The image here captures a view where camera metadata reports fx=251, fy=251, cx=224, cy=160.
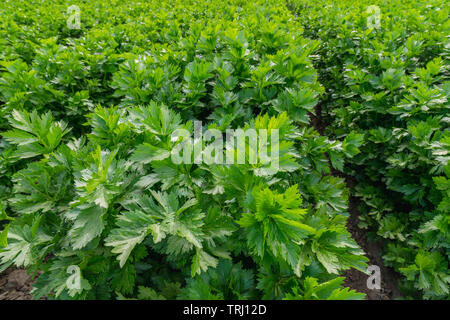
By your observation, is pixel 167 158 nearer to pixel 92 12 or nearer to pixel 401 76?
pixel 401 76

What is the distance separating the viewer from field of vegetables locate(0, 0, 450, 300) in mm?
1115

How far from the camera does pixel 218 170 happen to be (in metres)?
1.27

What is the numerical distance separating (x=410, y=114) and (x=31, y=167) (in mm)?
3357

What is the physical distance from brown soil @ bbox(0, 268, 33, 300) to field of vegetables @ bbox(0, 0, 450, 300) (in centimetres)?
6

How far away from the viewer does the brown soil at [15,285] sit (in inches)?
87.3

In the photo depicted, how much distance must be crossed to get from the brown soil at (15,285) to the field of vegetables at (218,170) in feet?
0.20

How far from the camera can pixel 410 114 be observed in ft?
8.81
